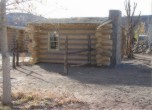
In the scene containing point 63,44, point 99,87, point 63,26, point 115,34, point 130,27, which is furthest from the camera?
point 130,27

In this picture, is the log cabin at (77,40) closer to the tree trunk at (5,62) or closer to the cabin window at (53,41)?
the cabin window at (53,41)

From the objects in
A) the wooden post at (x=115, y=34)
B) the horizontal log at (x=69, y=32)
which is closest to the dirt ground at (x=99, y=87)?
the wooden post at (x=115, y=34)

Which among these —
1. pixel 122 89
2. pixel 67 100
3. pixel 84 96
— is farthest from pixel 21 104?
pixel 122 89

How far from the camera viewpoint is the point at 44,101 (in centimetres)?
976

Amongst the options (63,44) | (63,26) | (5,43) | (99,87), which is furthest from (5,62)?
(63,44)

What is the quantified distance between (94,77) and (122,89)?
370cm

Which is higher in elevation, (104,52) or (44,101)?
(104,52)

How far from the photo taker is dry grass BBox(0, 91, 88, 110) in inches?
367

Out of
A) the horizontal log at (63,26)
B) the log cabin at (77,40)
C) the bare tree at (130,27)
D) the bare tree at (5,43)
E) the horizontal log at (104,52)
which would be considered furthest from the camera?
the bare tree at (130,27)

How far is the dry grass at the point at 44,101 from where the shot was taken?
9.32m

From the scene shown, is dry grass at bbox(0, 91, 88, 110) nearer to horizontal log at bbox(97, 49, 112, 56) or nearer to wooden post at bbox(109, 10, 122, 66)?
horizontal log at bbox(97, 49, 112, 56)

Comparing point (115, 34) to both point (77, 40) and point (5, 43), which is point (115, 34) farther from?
point (5, 43)

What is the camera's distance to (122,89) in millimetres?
12180

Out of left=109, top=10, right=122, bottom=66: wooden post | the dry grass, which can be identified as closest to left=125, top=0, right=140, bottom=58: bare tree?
left=109, top=10, right=122, bottom=66: wooden post
